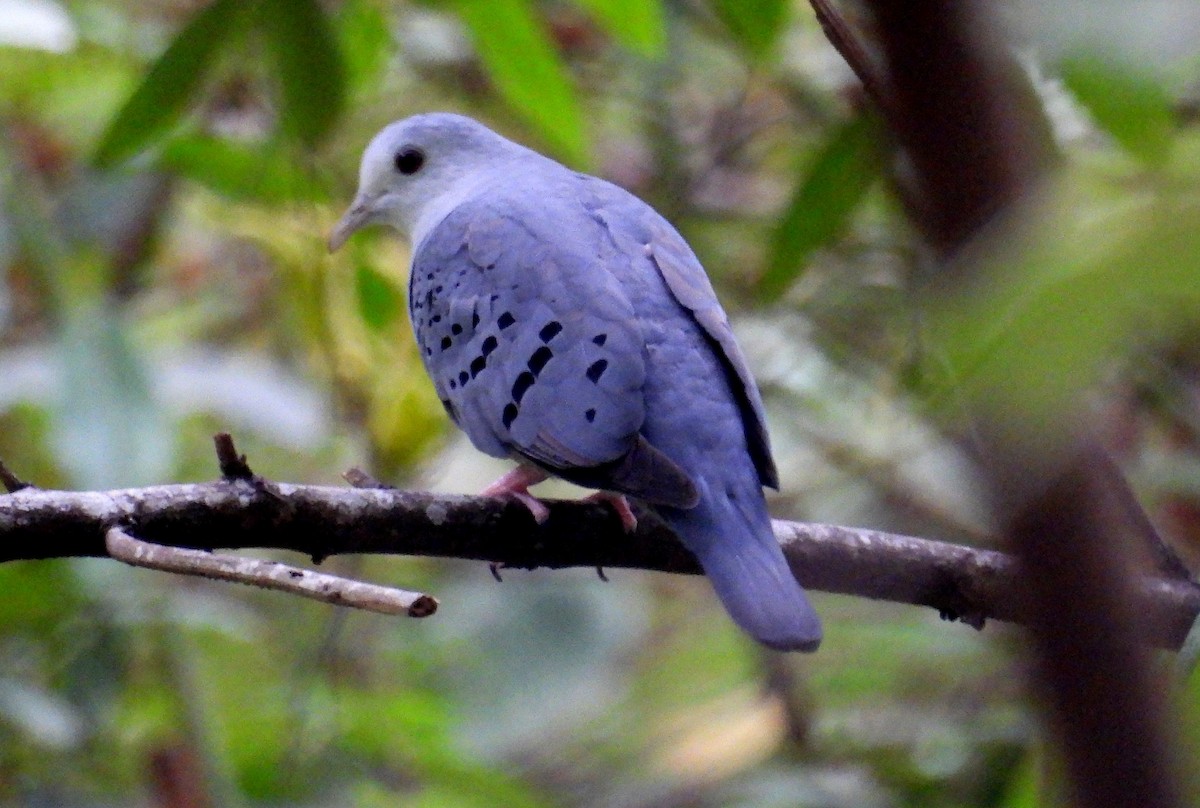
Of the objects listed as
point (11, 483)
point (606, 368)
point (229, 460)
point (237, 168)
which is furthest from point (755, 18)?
point (237, 168)

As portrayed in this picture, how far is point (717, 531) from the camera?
248cm

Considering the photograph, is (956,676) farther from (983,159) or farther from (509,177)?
(983,159)

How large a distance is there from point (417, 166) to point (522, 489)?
1386 millimetres

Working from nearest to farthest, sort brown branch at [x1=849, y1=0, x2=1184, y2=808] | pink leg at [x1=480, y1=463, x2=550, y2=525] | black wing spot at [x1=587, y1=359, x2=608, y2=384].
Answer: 1. brown branch at [x1=849, y1=0, x2=1184, y2=808]
2. pink leg at [x1=480, y1=463, x2=550, y2=525]
3. black wing spot at [x1=587, y1=359, x2=608, y2=384]

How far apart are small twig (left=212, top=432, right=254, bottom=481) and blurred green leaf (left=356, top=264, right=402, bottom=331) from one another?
181 centimetres

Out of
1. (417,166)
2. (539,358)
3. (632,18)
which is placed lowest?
(417,166)

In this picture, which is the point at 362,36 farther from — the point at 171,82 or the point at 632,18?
the point at 632,18

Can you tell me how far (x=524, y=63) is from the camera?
2.99 m

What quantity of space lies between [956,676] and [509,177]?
267 centimetres

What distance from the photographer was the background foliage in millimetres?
3330

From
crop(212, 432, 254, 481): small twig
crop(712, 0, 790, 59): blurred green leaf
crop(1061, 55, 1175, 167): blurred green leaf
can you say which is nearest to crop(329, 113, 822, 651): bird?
crop(212, 432, 254, 481): small twig

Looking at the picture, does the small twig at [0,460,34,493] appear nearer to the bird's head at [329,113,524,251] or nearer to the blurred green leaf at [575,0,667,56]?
the blurred green leaf at [575,0,667,56]

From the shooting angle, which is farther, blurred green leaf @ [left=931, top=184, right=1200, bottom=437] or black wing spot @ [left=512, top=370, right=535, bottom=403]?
black wing spot @ [left=512, top=370, right=535, bottom=403]

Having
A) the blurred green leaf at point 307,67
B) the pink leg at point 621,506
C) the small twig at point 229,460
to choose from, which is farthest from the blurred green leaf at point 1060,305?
the blurred green leaf at point 307,67
